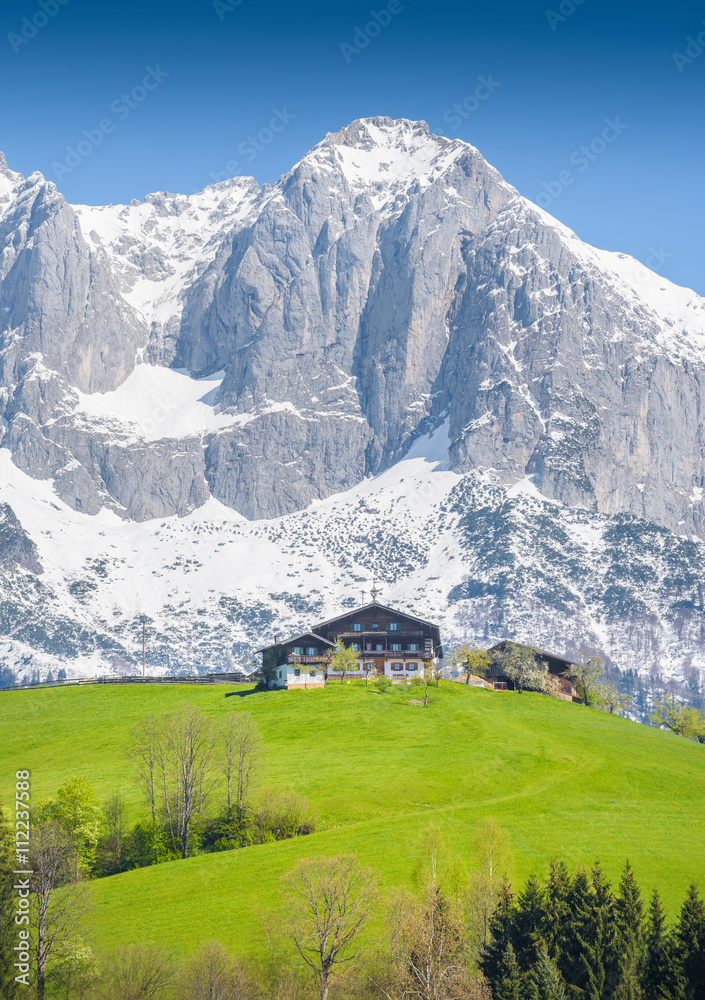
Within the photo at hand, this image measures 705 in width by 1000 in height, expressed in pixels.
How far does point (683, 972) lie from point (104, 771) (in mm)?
48670

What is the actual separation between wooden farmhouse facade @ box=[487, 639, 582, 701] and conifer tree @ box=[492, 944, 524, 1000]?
263 feet

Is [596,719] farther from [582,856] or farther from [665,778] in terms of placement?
[582,856]

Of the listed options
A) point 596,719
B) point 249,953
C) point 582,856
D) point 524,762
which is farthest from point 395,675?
point 249,953

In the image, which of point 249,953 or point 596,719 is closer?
point 249,953

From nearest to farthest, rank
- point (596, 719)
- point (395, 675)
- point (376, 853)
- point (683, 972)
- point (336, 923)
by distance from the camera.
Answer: point (683, 972)
point (336, 923)
point (376, 853)
point (596, 719)
point (395, 675)

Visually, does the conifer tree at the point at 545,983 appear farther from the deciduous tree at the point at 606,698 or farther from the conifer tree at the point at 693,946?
the deciduous tree at the point at 606,698

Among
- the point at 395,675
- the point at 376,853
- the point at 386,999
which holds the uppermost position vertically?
the point at 395,675

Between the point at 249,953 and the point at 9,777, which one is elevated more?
the point at 9,777

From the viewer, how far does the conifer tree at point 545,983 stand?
159 feet

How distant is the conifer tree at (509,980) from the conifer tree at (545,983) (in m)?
0.47

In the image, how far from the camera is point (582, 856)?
64.7 metres

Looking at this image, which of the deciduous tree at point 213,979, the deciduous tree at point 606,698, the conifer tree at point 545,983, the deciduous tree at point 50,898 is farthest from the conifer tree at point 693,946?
the deciduous tree at point 606,698

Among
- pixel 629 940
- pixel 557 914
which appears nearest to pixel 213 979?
pixel 557 914

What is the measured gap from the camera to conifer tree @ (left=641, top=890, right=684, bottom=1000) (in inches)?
1934
